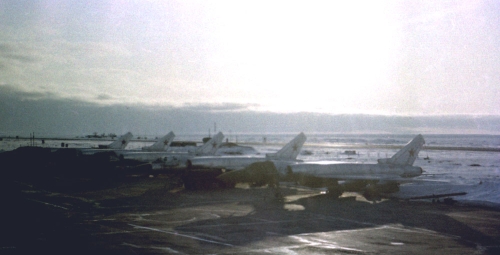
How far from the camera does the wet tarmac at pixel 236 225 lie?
15109mm

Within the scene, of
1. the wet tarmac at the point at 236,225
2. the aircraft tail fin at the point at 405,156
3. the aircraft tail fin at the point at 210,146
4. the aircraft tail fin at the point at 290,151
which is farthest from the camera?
the aircraft tail fin at the point at 210,146

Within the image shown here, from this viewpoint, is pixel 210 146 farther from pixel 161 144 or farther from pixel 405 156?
pixel 405 156

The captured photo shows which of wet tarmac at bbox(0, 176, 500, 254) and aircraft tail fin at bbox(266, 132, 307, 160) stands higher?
aircraft tail fin at bbox(266, 132, 307, 160)

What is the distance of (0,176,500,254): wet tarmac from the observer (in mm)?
15109

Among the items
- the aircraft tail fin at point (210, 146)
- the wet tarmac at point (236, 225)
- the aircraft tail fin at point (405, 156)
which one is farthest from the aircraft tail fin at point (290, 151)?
the aircraft tail fin at point (210, 146)

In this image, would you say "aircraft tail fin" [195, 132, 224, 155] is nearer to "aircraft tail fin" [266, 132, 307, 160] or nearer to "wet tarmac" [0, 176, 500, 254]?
"aircraft tail fin" [266, 132, 307, 160]

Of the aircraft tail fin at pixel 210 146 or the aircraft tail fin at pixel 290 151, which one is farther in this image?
the aircraft tail fin at pixel 210 146

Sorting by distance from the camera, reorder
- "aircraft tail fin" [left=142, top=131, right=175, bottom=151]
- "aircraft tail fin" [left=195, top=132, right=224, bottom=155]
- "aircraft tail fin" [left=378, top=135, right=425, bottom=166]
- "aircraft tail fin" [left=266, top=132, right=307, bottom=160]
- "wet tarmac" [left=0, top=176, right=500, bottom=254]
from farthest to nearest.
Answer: "aircraft tail fin" [left=142, top=131, right=175, bottom=151], "aircraft tail fin" [left=195, top=132, right=224, bottom=155], "aircraft tail fin" [left=266, top=132, right=307, bottom=160], "aircraft tail fin" [left=378, top=135, right=425, bottom=166], "wet tarmac" [left=0, top=176, right=500, bottom=254]

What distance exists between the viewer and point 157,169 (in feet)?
145

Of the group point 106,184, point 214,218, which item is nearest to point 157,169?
point 106,184

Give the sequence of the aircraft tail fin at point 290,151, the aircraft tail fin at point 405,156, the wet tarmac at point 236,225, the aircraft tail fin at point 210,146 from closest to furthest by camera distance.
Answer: the wet tarmac at point 236,225 → the aircraft tail fin at point 405,156 → the aircraft tail fin at point 290,151 → the aircraft tail fin at point 210,146

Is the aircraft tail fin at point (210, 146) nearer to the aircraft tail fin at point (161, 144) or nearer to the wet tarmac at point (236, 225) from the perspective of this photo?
the aircraft tail fin at point (161, 144)

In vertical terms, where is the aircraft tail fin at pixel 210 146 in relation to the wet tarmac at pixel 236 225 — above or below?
above

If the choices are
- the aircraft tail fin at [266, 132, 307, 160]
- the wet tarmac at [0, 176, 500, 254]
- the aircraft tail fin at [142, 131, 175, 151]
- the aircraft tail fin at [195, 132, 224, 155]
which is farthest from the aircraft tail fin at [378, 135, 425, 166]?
the aircraft tail fin at [142, 131, 175, 151]
